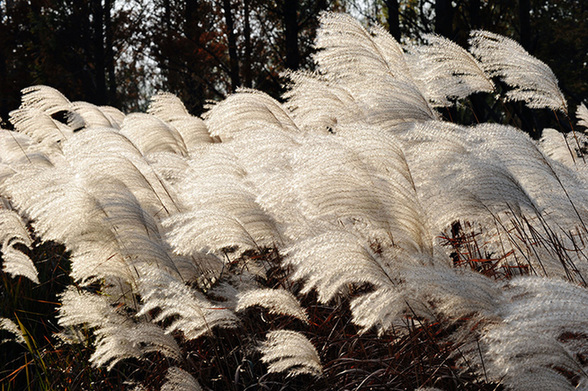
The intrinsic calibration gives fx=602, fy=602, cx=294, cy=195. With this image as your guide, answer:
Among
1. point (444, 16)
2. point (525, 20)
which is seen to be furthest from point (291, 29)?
point (525, 20)

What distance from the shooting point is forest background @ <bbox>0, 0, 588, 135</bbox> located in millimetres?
13383

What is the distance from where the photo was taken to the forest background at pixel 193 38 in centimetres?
1338

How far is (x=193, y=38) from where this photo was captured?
14.6m

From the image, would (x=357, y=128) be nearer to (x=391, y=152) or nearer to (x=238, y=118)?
(x=391, y=152)

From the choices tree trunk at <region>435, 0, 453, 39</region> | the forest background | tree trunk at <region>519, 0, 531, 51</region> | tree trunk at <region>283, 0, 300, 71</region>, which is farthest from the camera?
the forest background

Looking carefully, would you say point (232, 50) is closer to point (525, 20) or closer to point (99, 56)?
point (99, 56)

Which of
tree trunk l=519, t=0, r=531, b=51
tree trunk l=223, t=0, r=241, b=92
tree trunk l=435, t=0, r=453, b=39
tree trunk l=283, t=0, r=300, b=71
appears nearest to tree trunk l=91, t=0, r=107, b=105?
tree trunk l=223, t=0, r=241, b=92

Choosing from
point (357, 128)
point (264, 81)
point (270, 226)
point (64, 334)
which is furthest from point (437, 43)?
point (264, 81)

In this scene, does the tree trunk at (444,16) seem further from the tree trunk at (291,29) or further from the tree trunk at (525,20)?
the tree trunk at (291,29)

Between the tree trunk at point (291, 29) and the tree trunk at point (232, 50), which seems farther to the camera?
the tree trunk at point (232, 50)

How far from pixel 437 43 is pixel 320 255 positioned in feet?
7.00

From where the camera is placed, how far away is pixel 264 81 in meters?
14.5

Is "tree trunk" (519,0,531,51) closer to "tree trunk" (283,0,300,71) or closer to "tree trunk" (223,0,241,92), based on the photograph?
"tree trunk" (283,0,300,71)

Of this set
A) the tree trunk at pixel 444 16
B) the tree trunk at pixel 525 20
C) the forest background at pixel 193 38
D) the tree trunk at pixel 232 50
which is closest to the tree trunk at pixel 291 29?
the forest background at pixel 193 38
